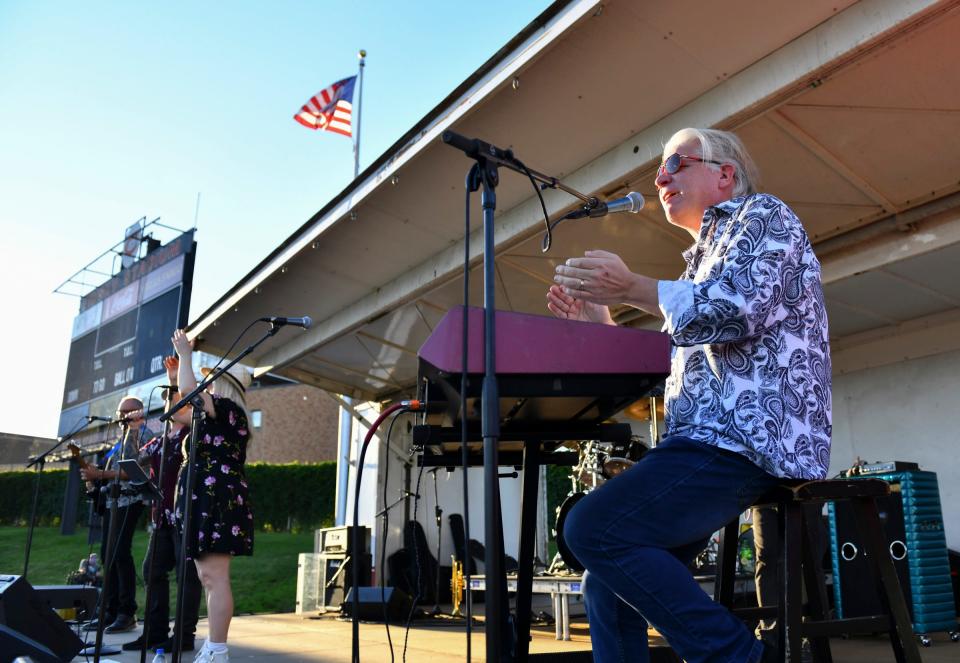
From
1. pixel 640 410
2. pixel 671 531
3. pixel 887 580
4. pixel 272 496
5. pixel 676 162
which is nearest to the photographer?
pixel 671 531

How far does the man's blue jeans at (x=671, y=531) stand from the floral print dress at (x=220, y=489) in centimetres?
230

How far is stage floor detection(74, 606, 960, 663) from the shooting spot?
13.7ft

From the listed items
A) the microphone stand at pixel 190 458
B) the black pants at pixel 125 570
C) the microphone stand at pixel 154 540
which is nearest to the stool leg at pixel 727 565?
the microphone stand at pixel 190 458

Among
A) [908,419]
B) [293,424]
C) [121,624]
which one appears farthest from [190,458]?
[293,424]

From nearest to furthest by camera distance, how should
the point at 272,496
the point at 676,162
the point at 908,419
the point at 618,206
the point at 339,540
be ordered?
the point at 676,162
the point at 618,206
the point at 908,419
the point at 339,540
the point at 272,496

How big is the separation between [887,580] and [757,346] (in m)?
0.70

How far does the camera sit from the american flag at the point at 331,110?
12.8m

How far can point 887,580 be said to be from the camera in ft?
5.52

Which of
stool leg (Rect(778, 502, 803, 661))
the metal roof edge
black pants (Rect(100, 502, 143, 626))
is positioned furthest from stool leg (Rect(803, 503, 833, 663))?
black pants (Rect(100, 502, 143, 626))

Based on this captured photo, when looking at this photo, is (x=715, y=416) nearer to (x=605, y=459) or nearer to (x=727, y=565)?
(x=727, y=565)

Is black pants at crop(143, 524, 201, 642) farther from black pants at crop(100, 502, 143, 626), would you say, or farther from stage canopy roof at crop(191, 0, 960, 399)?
stage canopy roof at crop(191, 0, 960, 399)

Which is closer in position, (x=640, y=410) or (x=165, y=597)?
(x=165, y=597)

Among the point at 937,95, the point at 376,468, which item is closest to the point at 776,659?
the point at 937,95

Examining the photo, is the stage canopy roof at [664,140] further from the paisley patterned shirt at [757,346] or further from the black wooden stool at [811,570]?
the black wooden stool at [811,570]
